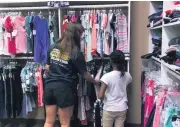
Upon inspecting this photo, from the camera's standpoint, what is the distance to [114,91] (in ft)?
8.38

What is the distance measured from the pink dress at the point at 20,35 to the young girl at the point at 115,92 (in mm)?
1393

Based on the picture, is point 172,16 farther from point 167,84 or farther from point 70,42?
point 70,42

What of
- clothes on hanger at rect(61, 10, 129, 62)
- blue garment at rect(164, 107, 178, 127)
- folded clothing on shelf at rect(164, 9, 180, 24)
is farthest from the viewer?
clothes on hanger at rect(61, 10, 129, 62)

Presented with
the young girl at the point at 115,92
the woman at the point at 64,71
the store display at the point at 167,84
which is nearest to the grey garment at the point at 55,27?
the woman at the point at 64,71

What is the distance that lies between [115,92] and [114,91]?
0.6 inches

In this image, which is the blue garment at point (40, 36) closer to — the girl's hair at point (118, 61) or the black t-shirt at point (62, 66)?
the black t-shirt at point (62, 66)

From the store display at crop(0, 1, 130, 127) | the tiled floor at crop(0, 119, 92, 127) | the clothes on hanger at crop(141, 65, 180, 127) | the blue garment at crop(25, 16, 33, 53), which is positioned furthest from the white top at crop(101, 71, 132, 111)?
the tiled floor at crop(0, 119, 92, 127)

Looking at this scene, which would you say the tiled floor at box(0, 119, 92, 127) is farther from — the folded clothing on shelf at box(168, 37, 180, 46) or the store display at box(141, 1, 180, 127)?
the folded clothing on shelf at box(168, 37, 180, 46)

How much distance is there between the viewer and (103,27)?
10.0ft

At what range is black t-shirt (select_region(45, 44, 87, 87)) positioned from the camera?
8.11 feet

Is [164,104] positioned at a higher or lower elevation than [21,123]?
higher

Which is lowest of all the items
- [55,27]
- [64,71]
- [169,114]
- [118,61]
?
[169,114]

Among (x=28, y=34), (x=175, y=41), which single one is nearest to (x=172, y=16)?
(x=175, y=41)

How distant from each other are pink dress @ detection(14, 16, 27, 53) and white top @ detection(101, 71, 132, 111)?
139 centimetres
